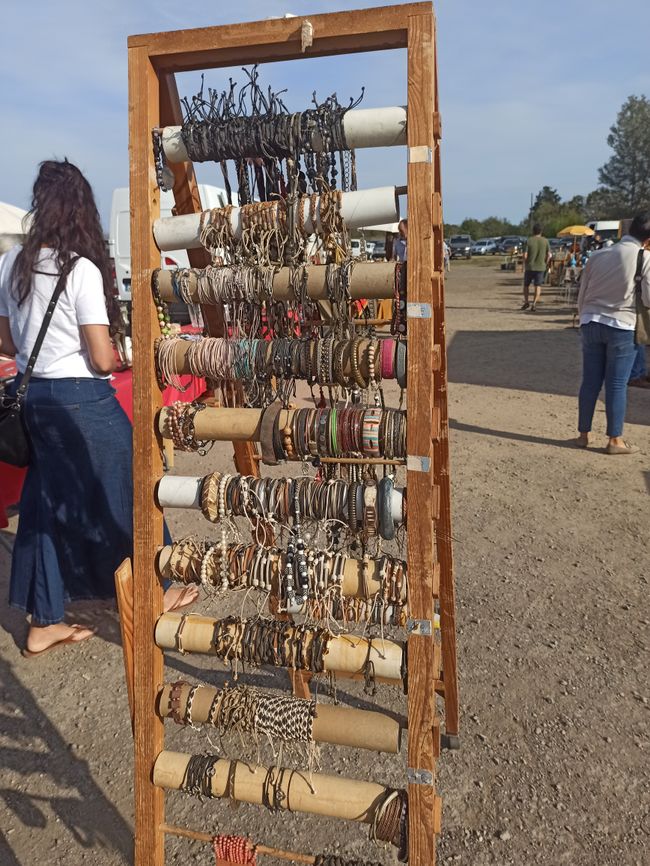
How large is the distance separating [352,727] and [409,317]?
873 mm

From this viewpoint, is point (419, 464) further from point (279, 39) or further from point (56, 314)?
point (56, 314)

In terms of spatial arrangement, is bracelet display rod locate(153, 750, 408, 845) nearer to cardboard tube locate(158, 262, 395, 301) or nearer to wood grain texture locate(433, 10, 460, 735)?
wood grain texture locate(433, 10, 460, 735)

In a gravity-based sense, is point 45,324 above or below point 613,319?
above

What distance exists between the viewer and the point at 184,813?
2035mm

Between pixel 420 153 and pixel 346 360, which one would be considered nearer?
pixel 420 153

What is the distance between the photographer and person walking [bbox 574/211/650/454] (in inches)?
179

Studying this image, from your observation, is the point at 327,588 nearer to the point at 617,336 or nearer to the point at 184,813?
the point at 184,813

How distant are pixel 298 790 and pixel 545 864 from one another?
0.95 m

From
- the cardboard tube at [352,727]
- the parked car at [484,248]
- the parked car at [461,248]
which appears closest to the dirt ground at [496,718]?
the cardboard tube at [352,727]

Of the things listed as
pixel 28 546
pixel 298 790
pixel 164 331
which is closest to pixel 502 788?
pixel 298 790

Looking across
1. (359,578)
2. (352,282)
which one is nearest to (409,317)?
(352,282)

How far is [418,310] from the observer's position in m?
1.26

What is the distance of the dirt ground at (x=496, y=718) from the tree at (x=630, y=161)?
51980 millimetres

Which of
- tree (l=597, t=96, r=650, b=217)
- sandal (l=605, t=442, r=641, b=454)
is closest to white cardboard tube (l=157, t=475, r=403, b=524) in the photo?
sandal (l=605, t=442, r=641, b=454)
